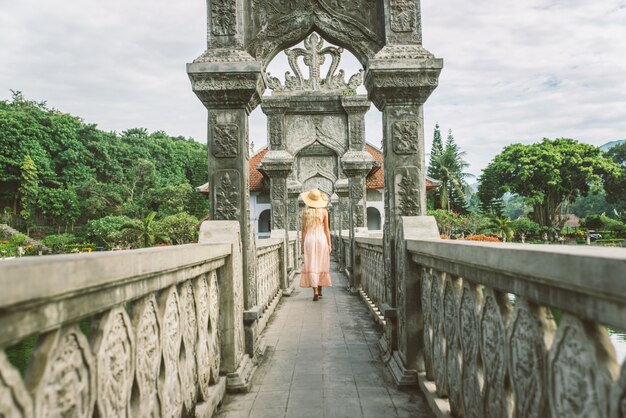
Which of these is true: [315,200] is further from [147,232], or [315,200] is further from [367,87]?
[147,232]

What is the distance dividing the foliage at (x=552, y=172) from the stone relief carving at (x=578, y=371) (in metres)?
46.1

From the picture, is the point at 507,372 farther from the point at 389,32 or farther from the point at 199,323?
the point at 389,32

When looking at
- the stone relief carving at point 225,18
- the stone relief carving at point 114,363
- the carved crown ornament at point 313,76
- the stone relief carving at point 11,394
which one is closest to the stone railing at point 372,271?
the stone relief carving at point 225,18

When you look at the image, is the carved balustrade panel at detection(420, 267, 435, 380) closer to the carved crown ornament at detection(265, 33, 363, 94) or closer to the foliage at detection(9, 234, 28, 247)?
the carved crown ornament at detection(265, 33, 363, 94)

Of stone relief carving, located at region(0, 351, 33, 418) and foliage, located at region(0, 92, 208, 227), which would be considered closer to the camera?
stone relief carving, located at region(0, 351, 33, 418)

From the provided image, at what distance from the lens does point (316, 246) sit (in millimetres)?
9375

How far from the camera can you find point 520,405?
185 centimetres

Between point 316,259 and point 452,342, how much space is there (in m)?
6.47

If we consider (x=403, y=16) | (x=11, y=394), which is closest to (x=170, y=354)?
(x=11, y=394)

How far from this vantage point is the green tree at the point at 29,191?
42.9 metres

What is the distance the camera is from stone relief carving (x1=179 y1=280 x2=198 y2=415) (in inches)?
107

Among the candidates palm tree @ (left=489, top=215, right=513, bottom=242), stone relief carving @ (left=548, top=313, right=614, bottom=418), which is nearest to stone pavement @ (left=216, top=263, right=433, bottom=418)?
stone relief carving @ (left=548, top=313, right=614, bottom=418)

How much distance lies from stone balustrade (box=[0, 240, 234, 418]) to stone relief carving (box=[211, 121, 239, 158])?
190cm

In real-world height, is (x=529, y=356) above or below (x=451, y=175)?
below
